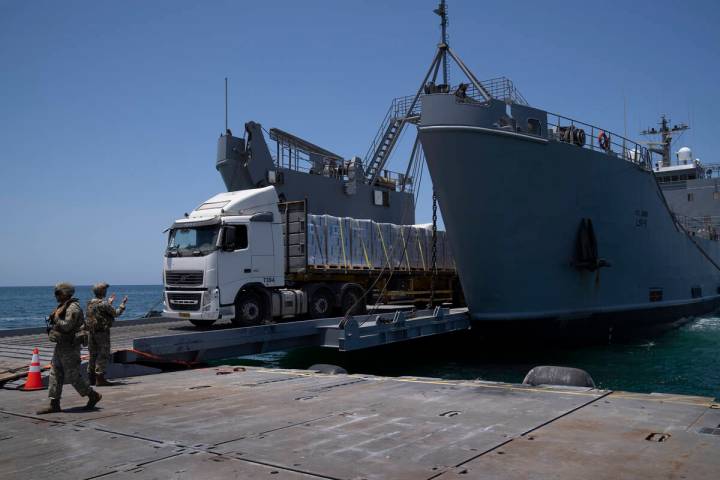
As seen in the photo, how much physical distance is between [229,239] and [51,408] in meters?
7.26

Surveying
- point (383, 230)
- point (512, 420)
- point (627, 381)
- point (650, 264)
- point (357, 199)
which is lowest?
point (627, 381)

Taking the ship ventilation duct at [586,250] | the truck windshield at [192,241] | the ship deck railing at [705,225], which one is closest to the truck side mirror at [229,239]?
the truck windshield at [192,241]

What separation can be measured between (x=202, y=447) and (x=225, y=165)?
1545cm

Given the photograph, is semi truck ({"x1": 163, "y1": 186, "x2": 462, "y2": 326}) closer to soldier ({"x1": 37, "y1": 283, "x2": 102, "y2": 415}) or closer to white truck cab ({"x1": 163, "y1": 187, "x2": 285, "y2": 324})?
white truck cab ({"x1": 163, "y1": 187, "x2": 285, "y2": 324})

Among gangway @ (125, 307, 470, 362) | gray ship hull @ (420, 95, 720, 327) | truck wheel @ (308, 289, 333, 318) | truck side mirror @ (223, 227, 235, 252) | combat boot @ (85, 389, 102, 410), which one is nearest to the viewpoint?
combat boot @ (85, 389, 102, 410)

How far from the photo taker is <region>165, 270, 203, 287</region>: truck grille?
13.8 meters

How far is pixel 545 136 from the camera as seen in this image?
16.9m

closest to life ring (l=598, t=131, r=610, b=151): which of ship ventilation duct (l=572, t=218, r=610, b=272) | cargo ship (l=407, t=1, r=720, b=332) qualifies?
cargo ship (l=407, t=1, r=720, b=332)

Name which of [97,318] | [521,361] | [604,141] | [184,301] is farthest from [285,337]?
[604,141]

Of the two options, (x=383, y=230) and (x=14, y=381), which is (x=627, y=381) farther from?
(x=14, y=381)

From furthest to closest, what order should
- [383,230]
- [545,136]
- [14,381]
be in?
[383,230], [545,136], [14,381]

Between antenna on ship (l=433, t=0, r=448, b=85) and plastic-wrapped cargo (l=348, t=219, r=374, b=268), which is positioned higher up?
antenna on ship (l=433, t=0, r=448, b=85)

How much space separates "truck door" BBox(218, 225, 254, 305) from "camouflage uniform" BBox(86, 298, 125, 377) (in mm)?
4620

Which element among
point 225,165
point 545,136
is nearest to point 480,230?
point 545,136
